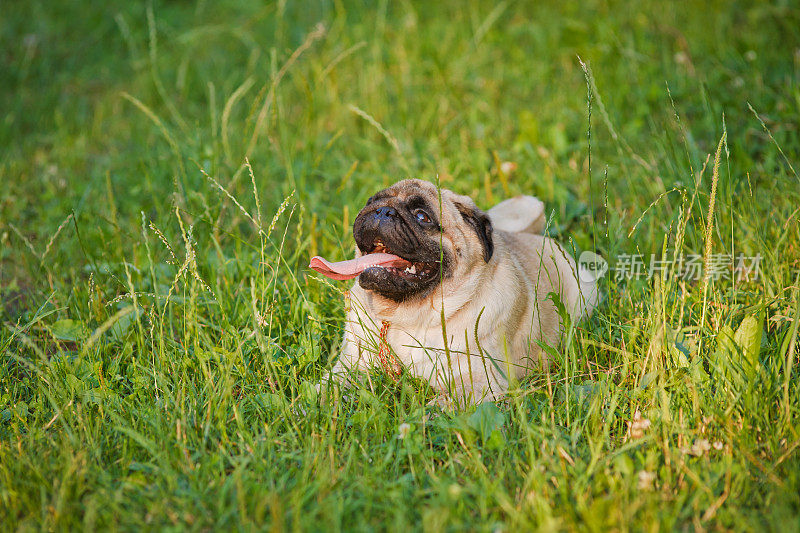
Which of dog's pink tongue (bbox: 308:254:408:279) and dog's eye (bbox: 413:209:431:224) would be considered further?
dog's eye (bbox: 413:209:431:224)

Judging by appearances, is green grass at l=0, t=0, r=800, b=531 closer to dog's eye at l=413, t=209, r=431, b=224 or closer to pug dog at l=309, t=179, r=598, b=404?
pug dog at l=309, t=179, r=598, b=404

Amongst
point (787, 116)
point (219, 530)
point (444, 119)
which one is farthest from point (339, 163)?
point (219, 530)

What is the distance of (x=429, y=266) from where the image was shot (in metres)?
3.26

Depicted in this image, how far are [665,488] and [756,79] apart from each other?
4.29 m

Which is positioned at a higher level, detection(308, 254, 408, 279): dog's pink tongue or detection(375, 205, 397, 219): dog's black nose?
detection(375, 205, 397, 219): dog's black nose

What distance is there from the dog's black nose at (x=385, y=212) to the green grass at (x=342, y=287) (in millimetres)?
489

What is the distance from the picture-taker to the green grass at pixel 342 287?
2.37m

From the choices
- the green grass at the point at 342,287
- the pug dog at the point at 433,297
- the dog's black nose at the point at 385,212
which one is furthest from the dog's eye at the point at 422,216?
the green grass at the point at 342,287

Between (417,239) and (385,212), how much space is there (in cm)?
21

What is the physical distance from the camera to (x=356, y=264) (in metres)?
3.25

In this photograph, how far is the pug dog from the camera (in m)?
3.17

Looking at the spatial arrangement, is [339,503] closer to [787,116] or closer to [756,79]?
[787,116]

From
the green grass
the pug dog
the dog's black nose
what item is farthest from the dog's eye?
the green grass

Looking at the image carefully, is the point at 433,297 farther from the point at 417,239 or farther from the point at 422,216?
the point at 422,216
